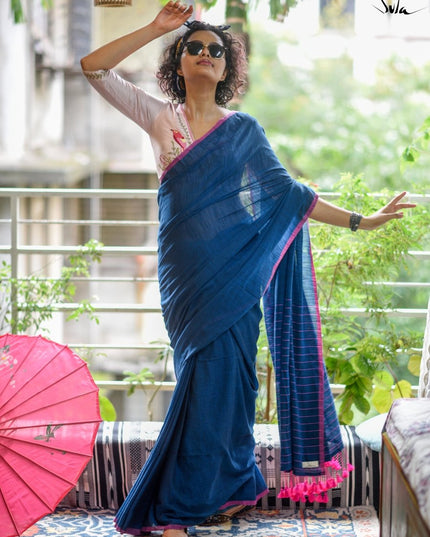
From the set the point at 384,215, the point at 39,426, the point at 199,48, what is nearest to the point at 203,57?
the point at 199,48

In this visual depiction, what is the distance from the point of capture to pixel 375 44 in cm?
1073

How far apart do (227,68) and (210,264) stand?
2.18 ft

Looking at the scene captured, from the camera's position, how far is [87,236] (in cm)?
926

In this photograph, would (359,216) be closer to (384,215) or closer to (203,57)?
(384,215)

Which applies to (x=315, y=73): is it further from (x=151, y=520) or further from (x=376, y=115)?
(x=151, y=520)

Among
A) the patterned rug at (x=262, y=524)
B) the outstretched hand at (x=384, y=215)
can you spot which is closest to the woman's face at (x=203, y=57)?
the outstretched hand at (x=384, y=215)

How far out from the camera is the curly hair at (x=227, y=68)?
2.54 m

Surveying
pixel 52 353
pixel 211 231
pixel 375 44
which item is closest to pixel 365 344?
pixel 211 231

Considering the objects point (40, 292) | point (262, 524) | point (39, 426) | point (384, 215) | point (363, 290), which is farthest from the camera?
point (40, 292)

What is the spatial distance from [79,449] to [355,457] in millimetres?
1021

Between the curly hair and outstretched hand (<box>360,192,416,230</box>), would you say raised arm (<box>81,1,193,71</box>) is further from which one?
outstretched hand (<box>360,192,416,230</box>)

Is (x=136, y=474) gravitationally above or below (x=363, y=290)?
below

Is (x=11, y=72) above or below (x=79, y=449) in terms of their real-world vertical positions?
above

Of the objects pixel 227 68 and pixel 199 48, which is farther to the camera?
pixel 227 68
